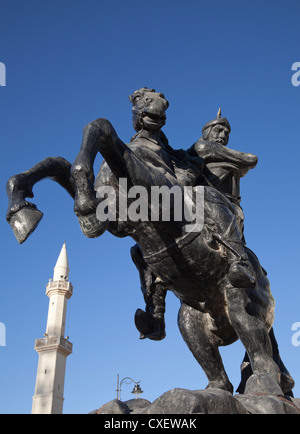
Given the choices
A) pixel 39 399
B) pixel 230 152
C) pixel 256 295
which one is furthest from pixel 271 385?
pixel 39 399

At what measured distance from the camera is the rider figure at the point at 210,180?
435cm

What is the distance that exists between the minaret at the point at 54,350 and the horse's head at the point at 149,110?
35708 millimetres

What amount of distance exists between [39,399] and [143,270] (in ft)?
124

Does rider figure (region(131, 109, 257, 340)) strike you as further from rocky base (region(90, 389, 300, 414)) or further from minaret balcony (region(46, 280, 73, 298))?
minaret balcony (region(46, 280, 73, 298))

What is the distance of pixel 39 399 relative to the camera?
38.8 meters

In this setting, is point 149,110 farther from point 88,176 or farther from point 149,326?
point 149,326

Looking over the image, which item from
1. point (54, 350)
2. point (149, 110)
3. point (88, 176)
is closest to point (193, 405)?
point (88, 176)

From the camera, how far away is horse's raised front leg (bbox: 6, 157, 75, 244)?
338cm

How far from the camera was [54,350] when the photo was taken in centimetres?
4047

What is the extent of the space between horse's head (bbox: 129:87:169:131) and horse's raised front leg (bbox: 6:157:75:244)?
830mm

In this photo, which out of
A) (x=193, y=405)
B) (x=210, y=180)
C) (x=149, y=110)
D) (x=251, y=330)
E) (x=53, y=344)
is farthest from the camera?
(x=53, y=344)

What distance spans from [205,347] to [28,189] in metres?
2.01

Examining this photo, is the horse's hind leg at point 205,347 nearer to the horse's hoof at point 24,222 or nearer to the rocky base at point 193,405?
the rocky base at point 193,405
